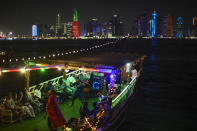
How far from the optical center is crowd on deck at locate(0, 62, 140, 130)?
28.3 feet

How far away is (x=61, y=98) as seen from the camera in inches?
443

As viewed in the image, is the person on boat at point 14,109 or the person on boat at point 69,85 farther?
the person on boat at point 69,85

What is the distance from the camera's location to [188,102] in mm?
18047

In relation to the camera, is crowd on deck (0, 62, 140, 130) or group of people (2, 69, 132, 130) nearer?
group of people (2, 69, 132, 130)

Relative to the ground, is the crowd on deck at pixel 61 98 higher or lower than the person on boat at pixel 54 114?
lower

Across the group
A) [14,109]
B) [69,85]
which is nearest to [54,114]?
[14,109]

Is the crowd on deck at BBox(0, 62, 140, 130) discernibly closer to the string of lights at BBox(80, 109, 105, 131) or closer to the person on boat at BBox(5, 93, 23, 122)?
the person on boat at BBox(5, 93, 23, 122)

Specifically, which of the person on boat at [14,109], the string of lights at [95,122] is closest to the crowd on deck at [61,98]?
the person on boat at [14,109]

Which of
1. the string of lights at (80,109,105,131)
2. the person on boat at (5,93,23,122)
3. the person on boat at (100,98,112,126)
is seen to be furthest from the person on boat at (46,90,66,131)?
the person on boat at (5,93,23,122)

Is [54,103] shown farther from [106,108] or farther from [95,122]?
[106,108]

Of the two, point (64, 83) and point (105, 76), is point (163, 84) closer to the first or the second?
point (105, 76)

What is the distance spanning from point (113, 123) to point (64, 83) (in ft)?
12.4

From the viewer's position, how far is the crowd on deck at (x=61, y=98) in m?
8.63

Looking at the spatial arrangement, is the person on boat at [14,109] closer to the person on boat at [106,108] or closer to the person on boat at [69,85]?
the person on boat at [106,108]
